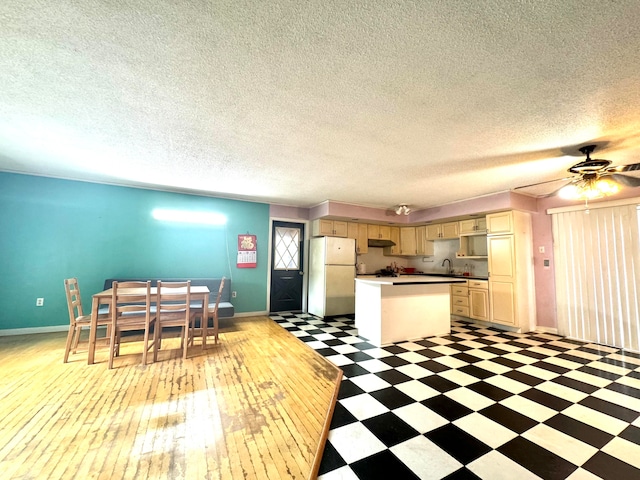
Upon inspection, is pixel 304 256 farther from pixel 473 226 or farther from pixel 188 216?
pixel 473 226

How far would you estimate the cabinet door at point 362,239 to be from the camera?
19.6 ft

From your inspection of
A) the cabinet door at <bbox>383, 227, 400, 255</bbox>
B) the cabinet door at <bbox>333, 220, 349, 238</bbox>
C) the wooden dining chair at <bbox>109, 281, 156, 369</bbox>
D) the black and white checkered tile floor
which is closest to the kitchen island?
the black and white checkered tile floor

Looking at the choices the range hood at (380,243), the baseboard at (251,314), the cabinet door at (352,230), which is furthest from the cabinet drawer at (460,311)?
the baseboard at (251,314)

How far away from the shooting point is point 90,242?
13.9 feet

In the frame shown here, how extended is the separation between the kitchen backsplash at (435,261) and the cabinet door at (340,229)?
94cm

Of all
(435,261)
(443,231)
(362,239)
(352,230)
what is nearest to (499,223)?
(443,231)

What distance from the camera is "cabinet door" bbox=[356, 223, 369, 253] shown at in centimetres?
598

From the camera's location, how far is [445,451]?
1.60 meters

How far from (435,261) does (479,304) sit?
1.71 m

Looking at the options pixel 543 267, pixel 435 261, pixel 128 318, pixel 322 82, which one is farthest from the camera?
pixel 435 261

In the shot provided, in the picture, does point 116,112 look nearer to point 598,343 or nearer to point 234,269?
point 234,269

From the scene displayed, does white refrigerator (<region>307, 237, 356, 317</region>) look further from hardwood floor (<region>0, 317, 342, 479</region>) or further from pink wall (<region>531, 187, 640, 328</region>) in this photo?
pink wall (<region>531, 187, 640, 328</region>)

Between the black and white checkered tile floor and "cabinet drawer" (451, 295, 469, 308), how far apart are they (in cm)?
155

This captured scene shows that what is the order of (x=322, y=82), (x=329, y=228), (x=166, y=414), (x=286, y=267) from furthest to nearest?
(x=286, y=267), (x=329, y=228), (x=166, y=414), (x=322, y=82)
